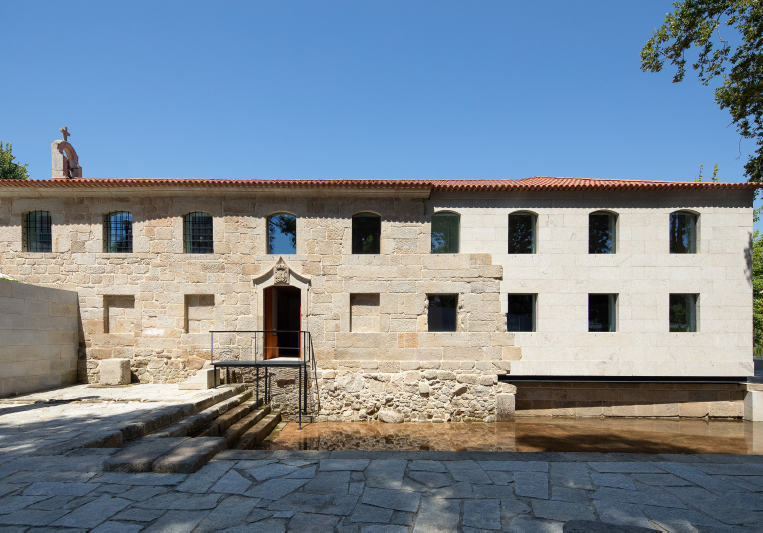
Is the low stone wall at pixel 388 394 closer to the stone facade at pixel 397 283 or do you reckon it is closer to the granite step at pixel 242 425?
the stone facade at pixel 397 283

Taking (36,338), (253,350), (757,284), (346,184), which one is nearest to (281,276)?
(253,350)

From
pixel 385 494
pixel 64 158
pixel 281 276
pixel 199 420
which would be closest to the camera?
pixel 385 494

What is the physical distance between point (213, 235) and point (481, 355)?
25.6ft

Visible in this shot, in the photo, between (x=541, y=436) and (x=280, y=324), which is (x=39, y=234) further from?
(x=541, y=436)

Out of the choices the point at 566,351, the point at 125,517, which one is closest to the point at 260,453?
the point at 125,517

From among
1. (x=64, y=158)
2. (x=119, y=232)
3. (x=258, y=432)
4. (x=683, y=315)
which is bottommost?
(x=258, y=432)

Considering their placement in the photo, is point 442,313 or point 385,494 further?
point 442,313

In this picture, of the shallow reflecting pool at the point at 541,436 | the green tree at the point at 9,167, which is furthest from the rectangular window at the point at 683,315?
the green tree at the point at 9,167

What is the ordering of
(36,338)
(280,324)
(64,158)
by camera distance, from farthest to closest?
1. (280,324)
2. (64,158)
3. (36,338)

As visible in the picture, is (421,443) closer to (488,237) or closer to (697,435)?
(488,237)

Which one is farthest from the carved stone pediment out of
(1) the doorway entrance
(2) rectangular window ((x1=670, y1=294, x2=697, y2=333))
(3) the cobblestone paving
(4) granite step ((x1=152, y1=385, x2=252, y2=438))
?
(2) rectangular window ((x1=670, y1=294, x2=697, y2=333))

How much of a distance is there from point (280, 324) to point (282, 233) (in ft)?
10.3

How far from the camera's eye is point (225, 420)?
7473 millimetres

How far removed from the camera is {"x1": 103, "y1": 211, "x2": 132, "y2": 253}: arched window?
35.3ft
